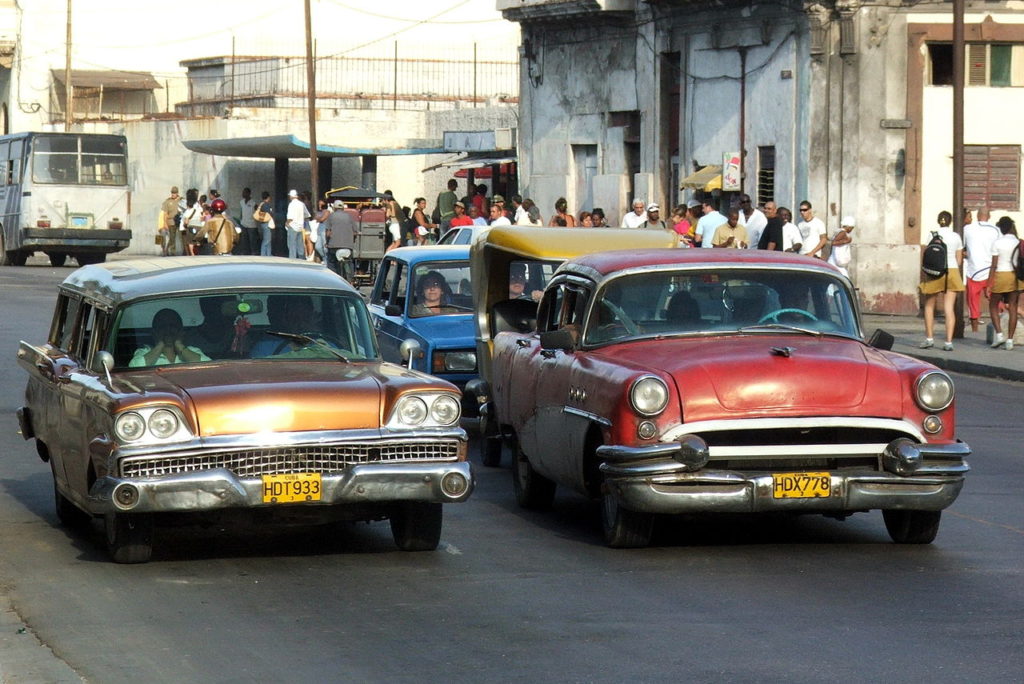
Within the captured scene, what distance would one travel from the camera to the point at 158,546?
9.84 meters

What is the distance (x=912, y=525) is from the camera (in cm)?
974

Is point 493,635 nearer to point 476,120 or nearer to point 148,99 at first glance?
point 476,120

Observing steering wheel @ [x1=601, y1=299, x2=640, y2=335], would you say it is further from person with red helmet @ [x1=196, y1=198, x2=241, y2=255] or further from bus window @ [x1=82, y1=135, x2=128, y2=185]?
bus window @ [x1=82, y1=135, x2=128, y2=185]

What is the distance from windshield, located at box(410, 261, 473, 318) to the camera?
15805 millimetres

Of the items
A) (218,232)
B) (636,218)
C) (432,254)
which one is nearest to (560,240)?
(432,254)

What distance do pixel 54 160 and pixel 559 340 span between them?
3917 centimetres

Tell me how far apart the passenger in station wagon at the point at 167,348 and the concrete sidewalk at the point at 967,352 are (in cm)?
1110

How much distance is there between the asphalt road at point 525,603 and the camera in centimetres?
700

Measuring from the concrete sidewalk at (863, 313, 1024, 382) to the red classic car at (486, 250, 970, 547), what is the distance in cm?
953

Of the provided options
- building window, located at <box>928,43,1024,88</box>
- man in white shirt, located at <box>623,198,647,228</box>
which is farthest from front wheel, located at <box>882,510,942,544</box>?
building window, located at <box>928,43,1024,88</box>

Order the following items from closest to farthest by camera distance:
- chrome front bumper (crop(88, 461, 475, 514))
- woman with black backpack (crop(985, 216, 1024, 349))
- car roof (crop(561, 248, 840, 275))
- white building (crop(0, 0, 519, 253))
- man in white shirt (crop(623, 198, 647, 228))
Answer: chrome front bumper (crop(88, 461, 475, 514)), car roof (crop(561, 248, 840, 275)), woman with black backpack (crop(985, 216, 1024, 349)), man in white shirt (crop(623, 198, 647, 228)), white building (crop(0, 0, 519, 253))

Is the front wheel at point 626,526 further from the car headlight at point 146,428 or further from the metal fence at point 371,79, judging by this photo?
the metal fence at point 371,79

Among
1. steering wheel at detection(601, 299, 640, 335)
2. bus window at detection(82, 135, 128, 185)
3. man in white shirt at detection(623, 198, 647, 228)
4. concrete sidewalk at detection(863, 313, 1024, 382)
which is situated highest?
bus window at detection(82, 135, 128, 185)

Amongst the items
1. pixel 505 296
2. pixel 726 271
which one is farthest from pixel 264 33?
pixel 726 271
